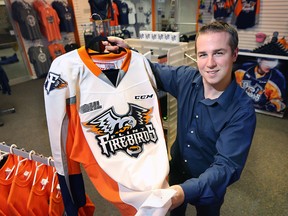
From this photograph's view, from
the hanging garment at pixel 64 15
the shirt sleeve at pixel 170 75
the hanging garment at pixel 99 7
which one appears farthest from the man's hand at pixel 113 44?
the hanging garment at pixel 64 15

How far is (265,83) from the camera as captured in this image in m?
3.29

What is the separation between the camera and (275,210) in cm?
188

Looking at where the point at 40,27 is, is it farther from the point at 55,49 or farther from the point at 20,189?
the point at 20,189

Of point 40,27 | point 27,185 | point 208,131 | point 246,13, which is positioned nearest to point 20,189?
point 27,185

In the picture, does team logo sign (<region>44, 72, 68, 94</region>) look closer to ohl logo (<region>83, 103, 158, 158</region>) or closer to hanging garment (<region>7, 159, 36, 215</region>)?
ohl logo (<region>83, 103, 158, 158</region>)

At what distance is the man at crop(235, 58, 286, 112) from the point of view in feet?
10.4

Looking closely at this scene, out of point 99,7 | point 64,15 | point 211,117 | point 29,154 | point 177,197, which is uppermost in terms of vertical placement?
point 99,7

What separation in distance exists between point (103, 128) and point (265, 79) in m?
3.04

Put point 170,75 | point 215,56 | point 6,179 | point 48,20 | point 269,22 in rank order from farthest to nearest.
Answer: point 48,20 → point 269,22 → point 170,75 → point 6,179 → point 215,56

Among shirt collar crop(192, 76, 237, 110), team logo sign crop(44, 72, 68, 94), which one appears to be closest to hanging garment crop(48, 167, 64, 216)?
team logo sign crop(44, 72, 68, 94)

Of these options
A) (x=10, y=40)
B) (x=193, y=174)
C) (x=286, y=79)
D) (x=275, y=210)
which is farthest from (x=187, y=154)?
(x=10, y=40)

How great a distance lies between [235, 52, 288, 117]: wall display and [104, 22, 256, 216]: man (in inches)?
99.5

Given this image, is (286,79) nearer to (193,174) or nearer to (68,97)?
(193,174)

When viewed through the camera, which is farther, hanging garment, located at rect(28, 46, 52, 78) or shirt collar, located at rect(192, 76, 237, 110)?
hanging garment, located at rect(28, 46, 52, 78)
